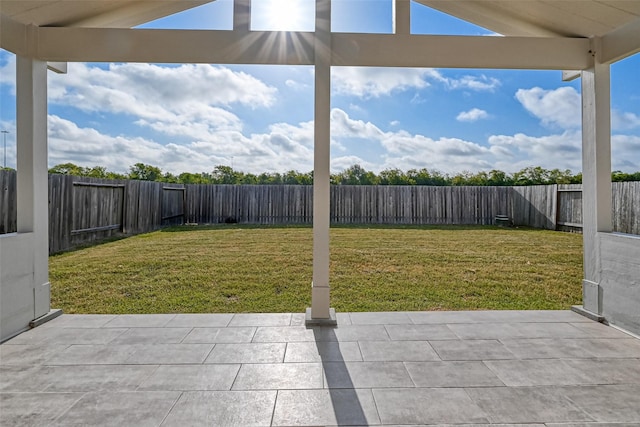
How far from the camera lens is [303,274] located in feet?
16.6

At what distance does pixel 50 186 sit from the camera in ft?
20.4

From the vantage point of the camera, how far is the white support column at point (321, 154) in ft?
9.86

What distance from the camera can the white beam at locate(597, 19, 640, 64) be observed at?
282 centimetres

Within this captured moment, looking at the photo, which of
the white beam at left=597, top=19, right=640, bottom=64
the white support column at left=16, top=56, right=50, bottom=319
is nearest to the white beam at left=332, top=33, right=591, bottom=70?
the white beam at left=597, top=19, right=640, bottom=64

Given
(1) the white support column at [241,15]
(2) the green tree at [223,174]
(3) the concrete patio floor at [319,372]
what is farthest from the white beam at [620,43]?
(2) the green tree at [223,174]

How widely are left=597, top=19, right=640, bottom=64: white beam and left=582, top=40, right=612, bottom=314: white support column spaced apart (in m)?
0.07

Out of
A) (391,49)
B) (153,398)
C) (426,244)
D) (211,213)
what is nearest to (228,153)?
(211,213)

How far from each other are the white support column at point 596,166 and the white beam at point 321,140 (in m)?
2.25

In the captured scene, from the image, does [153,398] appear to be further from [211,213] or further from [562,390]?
[211,213]

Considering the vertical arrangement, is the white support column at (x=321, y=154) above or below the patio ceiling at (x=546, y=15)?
below

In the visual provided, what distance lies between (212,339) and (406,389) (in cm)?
143

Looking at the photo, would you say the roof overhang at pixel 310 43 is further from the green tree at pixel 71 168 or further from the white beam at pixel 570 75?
the green tree at pixel 71 168

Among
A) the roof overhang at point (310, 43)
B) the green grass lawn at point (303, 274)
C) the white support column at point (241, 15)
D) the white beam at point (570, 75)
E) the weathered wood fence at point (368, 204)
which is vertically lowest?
the green grass lawn at point (303, 274)

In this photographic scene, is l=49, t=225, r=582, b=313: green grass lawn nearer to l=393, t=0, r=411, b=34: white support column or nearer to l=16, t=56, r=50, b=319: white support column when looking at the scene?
l=16, t=56, r=50, b=319: white support column
